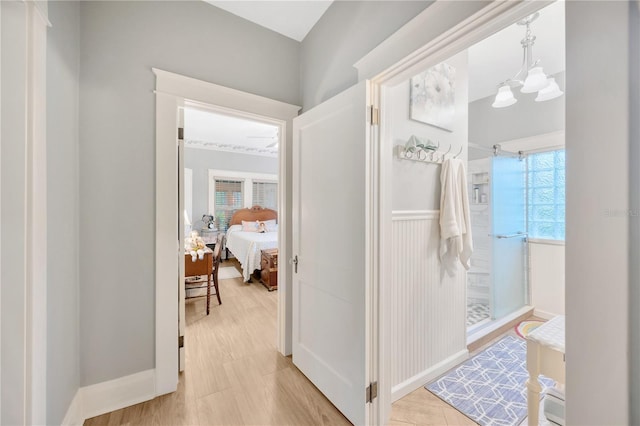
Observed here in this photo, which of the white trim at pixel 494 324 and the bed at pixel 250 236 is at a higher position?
the bed at pixel 250 236

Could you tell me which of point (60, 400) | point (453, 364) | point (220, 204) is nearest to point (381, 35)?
point (453, 364)

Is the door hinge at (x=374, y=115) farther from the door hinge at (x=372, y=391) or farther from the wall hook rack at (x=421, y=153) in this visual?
the door hinge at (x=372, y=391)

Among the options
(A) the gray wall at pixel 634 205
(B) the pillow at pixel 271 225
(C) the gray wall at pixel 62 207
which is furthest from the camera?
(B) the pillow at pixel 271 225

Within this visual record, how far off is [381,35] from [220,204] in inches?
224

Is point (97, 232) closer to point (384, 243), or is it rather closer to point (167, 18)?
point (167, 18)

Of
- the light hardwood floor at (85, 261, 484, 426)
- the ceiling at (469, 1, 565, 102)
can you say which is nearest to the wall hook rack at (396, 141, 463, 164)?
the ceiling at (469, 1, 565, 102)

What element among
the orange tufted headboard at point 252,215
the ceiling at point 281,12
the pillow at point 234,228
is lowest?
the pillow at point 234,228

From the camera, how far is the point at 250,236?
4.97m

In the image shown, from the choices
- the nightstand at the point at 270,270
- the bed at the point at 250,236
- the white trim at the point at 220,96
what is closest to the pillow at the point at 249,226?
the bed at the point at 250,236

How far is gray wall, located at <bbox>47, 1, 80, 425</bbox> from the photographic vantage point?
1148mm

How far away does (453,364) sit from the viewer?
6.66 ft

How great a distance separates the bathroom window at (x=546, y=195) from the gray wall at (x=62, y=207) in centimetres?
430

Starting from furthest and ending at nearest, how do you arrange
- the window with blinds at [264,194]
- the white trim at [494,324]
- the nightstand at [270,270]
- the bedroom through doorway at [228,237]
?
1. the window with blinds at [264,194]
2. the nightstand at [270,270]
3. the white trim at [494,324]
4. the bedroom through doorway at [228,237]

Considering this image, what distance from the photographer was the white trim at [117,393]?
5.02 ft
